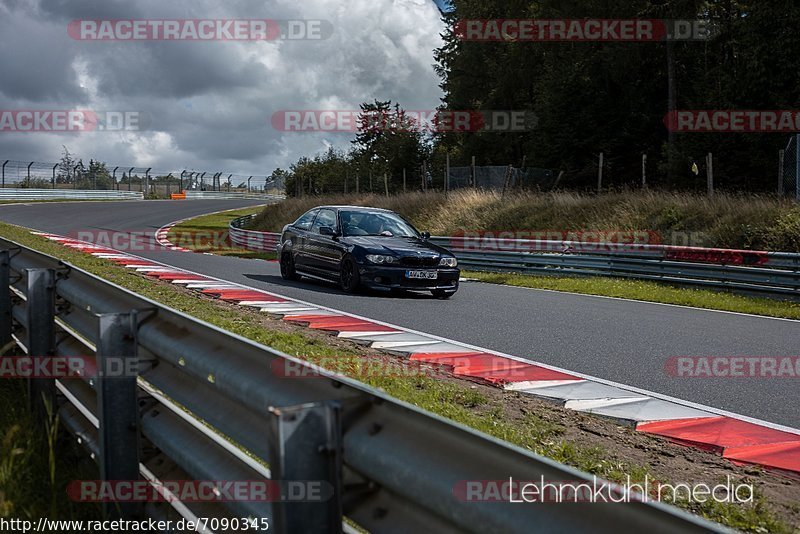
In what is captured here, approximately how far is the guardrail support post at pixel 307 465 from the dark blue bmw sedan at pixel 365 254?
10.8 m

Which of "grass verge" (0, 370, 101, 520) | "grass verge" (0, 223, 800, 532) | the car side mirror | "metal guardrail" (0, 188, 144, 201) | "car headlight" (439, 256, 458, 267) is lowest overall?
"grass verge" (0, 223, 800, 532)

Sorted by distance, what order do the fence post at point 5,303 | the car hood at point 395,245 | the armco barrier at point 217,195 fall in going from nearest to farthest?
the fence post at point 5,303
the car hood at point 395,245
the armco barrier at point 217,195

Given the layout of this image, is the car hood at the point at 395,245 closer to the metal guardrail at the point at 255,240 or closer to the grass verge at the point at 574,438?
the grass verge at the point at 574,438

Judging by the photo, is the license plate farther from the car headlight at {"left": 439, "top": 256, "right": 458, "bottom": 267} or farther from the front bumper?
the car headlight at {"left": 439, "top": 256, "right": 458, "bottom": 267}

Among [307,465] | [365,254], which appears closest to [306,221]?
[365,254]

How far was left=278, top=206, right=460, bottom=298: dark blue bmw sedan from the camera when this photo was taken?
1279cm

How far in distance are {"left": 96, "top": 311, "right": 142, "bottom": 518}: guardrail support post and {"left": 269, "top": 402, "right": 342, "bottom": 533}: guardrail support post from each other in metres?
1.58

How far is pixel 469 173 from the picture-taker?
101 ft

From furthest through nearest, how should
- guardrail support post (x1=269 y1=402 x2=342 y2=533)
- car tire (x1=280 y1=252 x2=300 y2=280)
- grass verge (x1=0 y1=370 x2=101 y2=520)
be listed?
car tire (x1=280 y1=252 x2=300 y2=280), grass verge (x1=0 y1=370 x2=101 y2=520), guardrail support post (x1=269 y1=402 x2=342 y2=533)

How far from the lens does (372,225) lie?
46.2 ft

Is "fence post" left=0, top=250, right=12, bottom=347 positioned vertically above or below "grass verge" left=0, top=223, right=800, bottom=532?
above

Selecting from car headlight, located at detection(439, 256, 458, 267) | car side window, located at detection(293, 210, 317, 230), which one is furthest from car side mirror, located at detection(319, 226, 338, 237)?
car headlight, located at detection(439, 256, 458, 267)

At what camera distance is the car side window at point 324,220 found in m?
14.2

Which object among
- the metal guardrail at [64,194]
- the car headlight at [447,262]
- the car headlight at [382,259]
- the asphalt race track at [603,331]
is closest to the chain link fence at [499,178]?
the asphalt race track at [603,331]
